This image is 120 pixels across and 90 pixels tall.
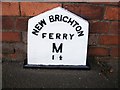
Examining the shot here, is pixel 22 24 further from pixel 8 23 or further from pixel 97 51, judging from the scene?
pixel 97 51

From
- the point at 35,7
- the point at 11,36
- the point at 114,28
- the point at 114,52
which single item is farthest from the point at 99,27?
the point at 11,36

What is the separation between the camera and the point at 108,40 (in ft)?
5.87

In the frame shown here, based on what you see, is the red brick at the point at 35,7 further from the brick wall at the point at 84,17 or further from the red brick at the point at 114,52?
the red brick at the point at 114,52

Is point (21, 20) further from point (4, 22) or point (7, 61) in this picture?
point (7, 61)

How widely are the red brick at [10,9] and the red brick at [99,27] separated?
1.58 ft

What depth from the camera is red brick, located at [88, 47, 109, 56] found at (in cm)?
182

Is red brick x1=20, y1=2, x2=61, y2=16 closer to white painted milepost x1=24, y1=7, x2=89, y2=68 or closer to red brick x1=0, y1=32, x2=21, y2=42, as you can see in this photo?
white painted milepost x1=24, y1=7, x2=89, y2=68

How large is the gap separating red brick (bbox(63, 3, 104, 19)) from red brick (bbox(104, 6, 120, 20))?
3 centimetres

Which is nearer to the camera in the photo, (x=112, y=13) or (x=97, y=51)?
(x=112, y=13)

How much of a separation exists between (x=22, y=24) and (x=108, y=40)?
1.87 feet

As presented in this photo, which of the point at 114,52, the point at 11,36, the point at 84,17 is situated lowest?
the point at 114,52

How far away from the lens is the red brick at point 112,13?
1706 millimetres

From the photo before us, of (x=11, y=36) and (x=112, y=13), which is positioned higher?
(x=112, y=13)

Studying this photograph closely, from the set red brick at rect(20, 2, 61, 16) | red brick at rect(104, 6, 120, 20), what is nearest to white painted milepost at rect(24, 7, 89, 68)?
red brick at rect(20, 2, 61, 16)
